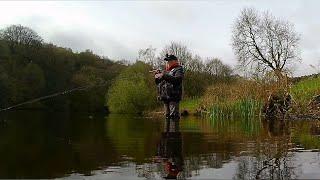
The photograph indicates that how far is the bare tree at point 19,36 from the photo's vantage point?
7651 centimetres

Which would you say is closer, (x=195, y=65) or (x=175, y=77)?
(x=175, y=77)


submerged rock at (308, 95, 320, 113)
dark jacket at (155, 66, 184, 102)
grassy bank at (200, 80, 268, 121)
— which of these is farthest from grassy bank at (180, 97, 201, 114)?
dark jacket at (155, 66, 184, 102)

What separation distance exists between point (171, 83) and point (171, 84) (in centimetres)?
13

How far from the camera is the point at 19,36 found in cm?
7756

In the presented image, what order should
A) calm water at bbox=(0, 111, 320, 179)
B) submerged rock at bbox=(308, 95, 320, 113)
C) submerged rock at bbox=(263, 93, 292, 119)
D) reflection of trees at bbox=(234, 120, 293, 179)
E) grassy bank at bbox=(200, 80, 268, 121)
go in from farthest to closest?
grassy bank at bbox=(200, 80, 268, 121)
submerged rock at bbox=(263, 93, 292, 119)
submerged rock at bbox=(308, 95, 320, 113)
calm water at bbox=(0, 111, 320, 179)
reflection of trees at bbox=(234, 120, 293, 179)

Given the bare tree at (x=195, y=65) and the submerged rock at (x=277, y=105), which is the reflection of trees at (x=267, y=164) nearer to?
the submerged rock at (x=277, y=105)

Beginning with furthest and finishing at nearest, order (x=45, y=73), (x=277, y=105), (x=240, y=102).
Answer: (x=45, y=73) → (x=240, y=102) → (x=277, y=105)

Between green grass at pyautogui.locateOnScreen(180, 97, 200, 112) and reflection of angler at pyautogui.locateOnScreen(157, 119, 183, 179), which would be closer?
reflection of angler at pyautogui.locateOnScreen(157, 119, 183, 179)

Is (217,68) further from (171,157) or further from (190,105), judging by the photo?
(171,157)

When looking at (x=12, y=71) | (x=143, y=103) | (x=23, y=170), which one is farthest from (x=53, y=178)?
(x=12, y=71)

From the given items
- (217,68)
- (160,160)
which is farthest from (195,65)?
(160,160)

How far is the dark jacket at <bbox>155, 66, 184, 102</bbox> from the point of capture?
54.3ft

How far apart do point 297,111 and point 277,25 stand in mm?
22465

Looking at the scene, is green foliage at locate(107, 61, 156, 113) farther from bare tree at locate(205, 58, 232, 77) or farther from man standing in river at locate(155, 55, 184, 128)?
man standing in river at locate(155, 55, 184, 128)
